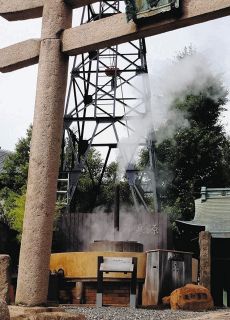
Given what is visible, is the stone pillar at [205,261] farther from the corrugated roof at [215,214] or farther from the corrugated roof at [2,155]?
the corrugated roof at [2,155]

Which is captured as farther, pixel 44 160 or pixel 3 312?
pixel 44 160

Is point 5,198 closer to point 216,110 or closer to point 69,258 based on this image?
point 216,110

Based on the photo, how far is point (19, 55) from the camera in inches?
222

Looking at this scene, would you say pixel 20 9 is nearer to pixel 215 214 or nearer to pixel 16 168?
pixel 215 214

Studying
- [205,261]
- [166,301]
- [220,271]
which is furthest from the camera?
[220,271]

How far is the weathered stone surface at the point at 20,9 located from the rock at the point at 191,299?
7.10 meters

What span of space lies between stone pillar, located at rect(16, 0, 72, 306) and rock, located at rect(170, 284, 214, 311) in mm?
6496

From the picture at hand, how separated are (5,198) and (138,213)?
1113cm

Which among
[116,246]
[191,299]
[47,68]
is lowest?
[191,299]

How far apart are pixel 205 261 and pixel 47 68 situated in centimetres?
982

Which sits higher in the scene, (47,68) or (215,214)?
(47,68)

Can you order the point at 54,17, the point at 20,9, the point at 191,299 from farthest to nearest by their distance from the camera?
the point at 191,299, the point at 20,9, the point at 54,17

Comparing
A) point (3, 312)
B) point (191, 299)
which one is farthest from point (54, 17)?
point (191, 299)

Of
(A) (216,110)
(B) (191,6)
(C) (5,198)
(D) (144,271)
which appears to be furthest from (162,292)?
(A) (216,110)
